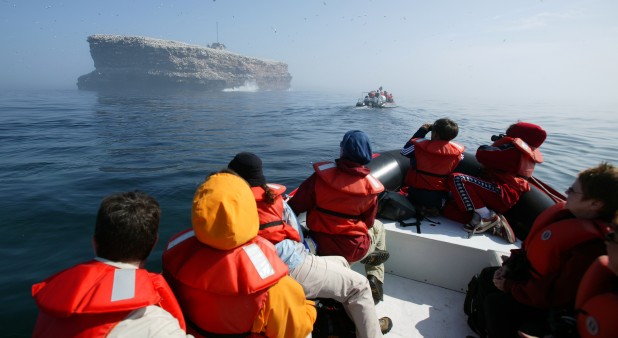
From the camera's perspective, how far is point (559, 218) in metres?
1.86

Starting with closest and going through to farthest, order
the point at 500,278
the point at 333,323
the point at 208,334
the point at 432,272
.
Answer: the point at 208,334 → the point at 500,278 → the point at 333,323 → the point at 432,272

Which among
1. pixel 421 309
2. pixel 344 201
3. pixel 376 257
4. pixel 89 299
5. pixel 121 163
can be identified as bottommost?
pixel 121 163

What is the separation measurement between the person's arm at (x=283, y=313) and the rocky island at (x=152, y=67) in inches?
3644

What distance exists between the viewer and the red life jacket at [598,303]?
1186 millimetres

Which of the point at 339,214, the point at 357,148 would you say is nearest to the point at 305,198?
the point at 339,214

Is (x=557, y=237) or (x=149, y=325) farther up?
(x=557, y=237)

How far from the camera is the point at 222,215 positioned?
1.29 m

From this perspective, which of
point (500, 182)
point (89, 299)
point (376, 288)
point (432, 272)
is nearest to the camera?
point (89, 299)

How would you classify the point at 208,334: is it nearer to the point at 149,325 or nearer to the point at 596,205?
the point at 149,325

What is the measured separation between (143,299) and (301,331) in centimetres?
76

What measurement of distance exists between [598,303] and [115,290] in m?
1.73

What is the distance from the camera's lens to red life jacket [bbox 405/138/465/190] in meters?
3.21

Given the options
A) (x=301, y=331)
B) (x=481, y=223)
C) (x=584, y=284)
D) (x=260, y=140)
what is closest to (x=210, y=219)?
(x=301, y=331)

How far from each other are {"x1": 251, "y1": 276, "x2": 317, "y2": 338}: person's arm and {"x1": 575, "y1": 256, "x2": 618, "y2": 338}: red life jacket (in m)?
1.12
